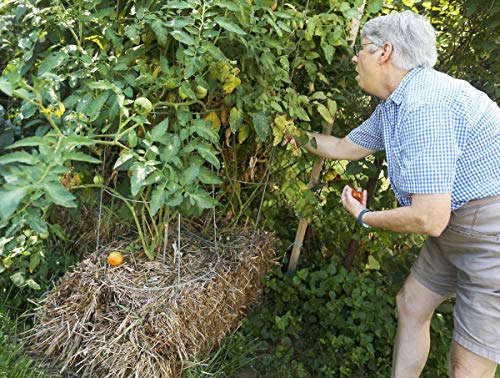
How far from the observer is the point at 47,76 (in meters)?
1.55

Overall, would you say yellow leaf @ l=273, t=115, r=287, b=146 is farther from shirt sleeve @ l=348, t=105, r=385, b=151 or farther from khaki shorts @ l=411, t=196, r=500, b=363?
khaki shorts @ l=411, t=196, r=500, b=363

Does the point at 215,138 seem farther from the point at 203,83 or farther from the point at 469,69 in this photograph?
the point at 469,69

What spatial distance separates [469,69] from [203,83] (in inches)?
65.0

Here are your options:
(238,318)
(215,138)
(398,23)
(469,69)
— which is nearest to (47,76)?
(215,138)

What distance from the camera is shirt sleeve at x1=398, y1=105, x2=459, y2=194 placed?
5.19 feet

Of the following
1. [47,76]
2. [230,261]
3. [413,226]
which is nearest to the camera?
[47,76]

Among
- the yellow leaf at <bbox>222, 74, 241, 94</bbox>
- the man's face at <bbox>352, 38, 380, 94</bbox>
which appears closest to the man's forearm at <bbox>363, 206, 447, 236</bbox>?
the man's face at <bbox>352, 38, 380, 94</bbox>

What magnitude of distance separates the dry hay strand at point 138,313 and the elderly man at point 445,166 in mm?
713

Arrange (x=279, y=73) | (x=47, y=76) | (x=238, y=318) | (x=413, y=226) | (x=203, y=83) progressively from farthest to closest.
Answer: (x=238, y=318) < (x=279, y=73) < (x=203, y=83) < (x=413, y=226) < (x=47, y=76)

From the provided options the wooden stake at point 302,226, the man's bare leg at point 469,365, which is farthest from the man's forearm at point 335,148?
the man's bare leg at point 469,365

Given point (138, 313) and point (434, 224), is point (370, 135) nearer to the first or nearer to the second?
point (434, 224)

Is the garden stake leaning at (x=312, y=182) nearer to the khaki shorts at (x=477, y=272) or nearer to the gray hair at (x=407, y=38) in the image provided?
the gray hair at (x=407, y=38)

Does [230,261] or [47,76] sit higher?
[47,76]

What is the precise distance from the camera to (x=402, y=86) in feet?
5.74
